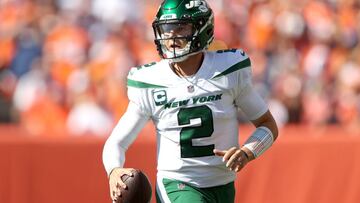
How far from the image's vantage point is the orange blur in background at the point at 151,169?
7.18m

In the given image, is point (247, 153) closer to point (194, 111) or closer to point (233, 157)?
point (233, 157)

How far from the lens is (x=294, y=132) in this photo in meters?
8.12

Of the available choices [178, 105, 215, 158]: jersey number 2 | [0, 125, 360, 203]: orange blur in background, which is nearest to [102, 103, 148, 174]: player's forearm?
[178, 105, 215, 158]: jersey number 2

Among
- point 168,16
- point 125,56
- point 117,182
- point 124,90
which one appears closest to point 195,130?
point 117,182

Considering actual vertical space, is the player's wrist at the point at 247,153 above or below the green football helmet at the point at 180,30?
below

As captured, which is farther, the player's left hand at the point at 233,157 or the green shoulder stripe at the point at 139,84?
the green shoulder stripe at the point at 139,84

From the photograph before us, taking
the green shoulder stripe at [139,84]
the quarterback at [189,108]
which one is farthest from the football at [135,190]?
the green shoulder stripe at [139,84]

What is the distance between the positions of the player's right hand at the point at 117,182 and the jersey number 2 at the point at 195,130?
0.35m

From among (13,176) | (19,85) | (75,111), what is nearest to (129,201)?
(13,176)

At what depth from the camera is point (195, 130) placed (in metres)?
4.68

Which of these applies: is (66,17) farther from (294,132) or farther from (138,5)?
(294,132)

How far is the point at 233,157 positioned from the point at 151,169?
2.91m

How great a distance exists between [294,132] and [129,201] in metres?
3.88

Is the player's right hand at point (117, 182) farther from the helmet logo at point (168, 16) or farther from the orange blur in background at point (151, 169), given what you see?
the orange blur in background at point (151, 169)
